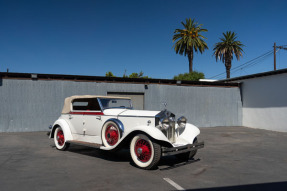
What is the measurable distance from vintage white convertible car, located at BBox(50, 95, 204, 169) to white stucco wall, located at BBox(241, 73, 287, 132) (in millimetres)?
10199

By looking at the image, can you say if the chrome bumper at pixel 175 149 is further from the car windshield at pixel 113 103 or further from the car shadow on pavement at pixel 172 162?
the car windshield at pixel 113 103

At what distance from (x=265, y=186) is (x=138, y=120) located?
110 inches

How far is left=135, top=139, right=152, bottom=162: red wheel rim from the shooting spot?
505 centimetres

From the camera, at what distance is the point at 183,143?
5609mm

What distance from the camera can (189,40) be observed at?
28422 mm

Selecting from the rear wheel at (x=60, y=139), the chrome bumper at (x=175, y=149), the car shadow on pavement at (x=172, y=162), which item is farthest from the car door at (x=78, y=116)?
the chrome bumper at (x=175, y=149)

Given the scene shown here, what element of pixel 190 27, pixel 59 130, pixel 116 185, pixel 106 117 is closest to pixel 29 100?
→ pixel 59 130

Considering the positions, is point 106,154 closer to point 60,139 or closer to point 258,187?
point 60,139

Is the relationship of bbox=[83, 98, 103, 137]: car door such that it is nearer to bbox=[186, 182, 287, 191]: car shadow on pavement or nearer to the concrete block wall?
bbox=[186, 182, 287, 191]: car shadow on pavement

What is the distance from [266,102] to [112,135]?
12486 millimetres

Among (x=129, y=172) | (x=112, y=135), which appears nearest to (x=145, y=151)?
(x=129, y=172)

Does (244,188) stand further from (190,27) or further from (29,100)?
(190,27)

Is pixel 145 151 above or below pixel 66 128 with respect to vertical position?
below

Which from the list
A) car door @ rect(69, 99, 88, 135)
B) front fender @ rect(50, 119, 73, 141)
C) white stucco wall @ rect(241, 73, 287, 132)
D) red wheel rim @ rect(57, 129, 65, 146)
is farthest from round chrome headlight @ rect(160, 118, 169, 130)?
white stucco wall @ rect(241, 73, 287, 132)
